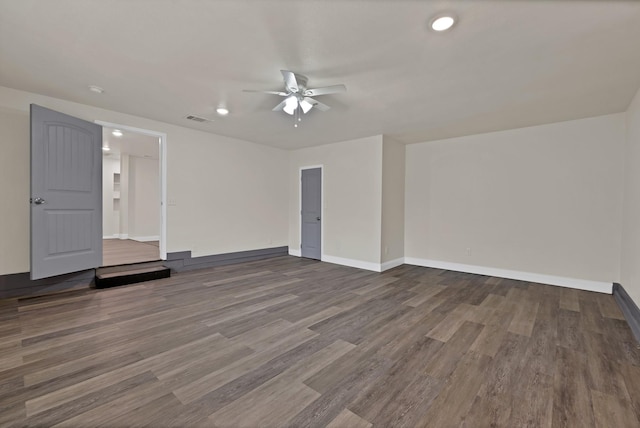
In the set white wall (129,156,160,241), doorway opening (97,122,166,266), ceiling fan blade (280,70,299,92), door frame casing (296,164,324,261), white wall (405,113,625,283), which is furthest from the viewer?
white wall (129,156,160,241)

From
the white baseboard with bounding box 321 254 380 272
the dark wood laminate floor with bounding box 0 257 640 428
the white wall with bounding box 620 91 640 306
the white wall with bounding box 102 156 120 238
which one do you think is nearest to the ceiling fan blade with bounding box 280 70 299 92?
the dark wood laminate floor with bounding box 0 257 640 428

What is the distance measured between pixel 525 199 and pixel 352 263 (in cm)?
324

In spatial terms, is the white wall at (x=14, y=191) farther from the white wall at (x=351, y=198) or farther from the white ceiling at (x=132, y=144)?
the white wall at (x=351, y=198)

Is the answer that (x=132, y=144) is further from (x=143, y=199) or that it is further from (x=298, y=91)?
(x=298, y=91)

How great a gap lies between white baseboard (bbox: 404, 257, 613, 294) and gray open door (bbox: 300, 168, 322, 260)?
2.09 m

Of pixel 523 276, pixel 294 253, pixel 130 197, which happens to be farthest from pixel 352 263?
pixel 130 197

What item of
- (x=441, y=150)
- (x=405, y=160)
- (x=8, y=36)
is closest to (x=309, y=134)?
(x=405, y=160)

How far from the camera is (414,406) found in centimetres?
166

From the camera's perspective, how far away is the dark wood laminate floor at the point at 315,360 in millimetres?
1602

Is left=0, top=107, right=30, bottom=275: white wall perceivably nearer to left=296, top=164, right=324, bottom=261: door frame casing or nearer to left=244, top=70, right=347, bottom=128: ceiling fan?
left=244, top=70, right=347, bottom=128: ceiling fan

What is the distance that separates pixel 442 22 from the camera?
1986mm

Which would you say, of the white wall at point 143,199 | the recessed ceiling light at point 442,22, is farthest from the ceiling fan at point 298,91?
the white wall at point 143,199

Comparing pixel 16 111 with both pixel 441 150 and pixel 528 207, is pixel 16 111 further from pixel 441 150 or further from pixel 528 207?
pixel 528 207

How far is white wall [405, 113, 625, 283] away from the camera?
3922 millimetres
